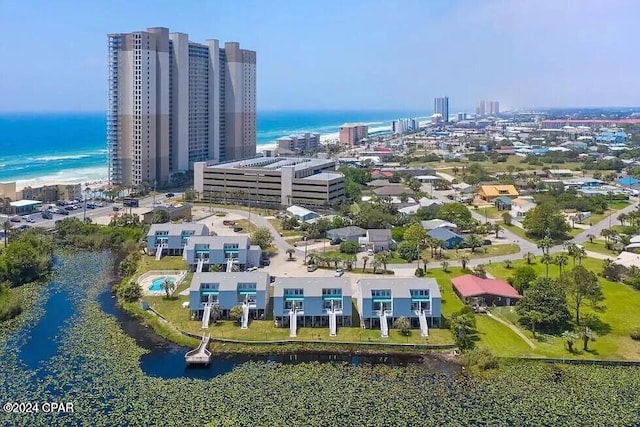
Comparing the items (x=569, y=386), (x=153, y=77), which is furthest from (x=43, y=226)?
(x=569, y=386)

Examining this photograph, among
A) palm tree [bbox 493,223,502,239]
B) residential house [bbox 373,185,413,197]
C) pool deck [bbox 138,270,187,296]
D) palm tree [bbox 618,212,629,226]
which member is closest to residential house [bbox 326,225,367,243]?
palm tree [bbox 493,223,502,239]

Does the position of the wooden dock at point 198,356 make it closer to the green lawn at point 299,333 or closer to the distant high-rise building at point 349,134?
the green lawn at point 299,333

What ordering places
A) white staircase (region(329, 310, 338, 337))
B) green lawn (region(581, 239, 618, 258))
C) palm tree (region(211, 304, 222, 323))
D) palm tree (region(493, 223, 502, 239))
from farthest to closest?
1. palm tree (region(493, 223, 502, 239))
2. green lawn (region(581, 239, 618, 258))
3. palm tree (region(211, 304, 222, 323))
4. white staircase (region(329, 310, 338, 337))

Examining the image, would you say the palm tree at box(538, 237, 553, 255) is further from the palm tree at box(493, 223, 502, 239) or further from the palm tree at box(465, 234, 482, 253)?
the palm tree at box(493, 223, 502, 239)

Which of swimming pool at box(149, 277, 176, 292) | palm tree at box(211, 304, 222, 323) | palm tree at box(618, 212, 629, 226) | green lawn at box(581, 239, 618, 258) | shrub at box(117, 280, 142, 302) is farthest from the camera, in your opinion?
palm tree at box(618, 212, 629, 226)

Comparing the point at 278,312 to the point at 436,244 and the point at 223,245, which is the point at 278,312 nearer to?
the point at 223,245
